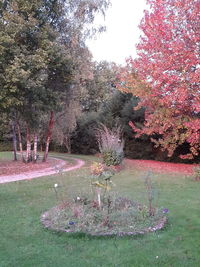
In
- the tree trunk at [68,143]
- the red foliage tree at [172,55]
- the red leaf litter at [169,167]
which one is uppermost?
the red foliage tree at [172,55]

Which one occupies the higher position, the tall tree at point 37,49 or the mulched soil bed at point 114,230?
the tall tree at point 37,49

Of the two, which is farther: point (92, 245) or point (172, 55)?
point (172, 55)

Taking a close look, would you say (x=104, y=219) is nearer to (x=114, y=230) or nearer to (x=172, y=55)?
(x=114, y=230)

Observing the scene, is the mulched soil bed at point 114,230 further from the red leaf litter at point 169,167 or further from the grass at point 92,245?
the red leaf litter at point 169,167

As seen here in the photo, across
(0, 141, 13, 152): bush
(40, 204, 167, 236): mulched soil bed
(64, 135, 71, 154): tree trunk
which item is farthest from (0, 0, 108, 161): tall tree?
(0, 141, 13, 152): bush

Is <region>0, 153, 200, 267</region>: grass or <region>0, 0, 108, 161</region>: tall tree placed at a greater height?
<region>0, 0, 108, 161</region>: tall tree

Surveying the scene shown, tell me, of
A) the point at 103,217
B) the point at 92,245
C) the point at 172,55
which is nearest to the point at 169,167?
the point at 172,55

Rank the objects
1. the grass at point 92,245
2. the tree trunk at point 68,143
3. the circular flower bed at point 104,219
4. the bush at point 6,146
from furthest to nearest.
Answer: the bush at point 6,146, the tree trunk at point 68,143, the circular flower bed at point 104,219, the grass at point 92,245

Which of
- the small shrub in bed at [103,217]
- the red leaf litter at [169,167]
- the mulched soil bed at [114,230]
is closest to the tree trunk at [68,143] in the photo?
the red leaf litter at [169,167]

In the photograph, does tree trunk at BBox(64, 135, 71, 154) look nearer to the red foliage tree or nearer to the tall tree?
the tall tree

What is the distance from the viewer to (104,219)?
463 centimetres

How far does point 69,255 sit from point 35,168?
35.4ft

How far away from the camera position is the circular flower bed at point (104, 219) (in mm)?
4391

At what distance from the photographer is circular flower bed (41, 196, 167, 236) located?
4391mm
